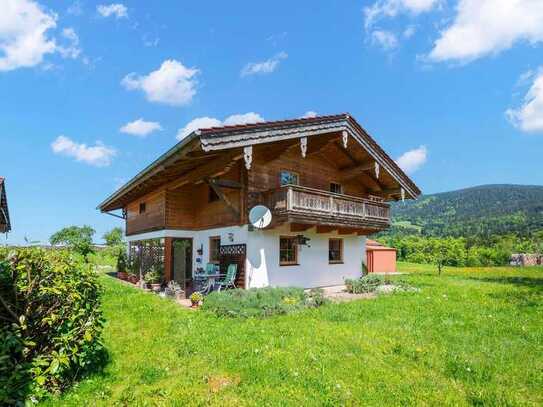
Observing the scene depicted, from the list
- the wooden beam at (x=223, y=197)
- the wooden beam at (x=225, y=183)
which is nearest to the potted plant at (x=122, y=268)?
the wooden beam at (x=223, y=197)

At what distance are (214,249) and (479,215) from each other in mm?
169969

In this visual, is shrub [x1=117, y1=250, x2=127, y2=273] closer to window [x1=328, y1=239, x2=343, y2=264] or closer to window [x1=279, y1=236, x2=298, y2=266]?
window [x1=279, y1=236, x2=298, y2=266]

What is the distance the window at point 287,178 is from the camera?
14.0 metres

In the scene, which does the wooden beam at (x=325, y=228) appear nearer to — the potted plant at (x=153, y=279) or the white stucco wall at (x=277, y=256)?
Result: the white stucco wall at (x=277, y=256)

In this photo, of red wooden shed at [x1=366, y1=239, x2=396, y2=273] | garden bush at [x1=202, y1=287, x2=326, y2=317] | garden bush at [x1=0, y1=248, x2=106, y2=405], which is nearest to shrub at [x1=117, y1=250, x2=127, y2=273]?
garden bush at [x1=202, y1=287, x2=326, y2=317]

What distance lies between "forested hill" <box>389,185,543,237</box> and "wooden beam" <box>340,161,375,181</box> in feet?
333

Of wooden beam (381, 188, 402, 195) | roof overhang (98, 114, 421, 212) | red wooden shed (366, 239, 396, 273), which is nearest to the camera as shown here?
roof overhang (98, 114, 421, 212)

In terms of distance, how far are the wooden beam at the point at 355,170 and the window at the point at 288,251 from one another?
4875mm

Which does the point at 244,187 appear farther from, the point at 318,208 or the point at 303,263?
the point at 303,263

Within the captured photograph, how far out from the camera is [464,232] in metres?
116

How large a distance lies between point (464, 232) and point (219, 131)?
408ft

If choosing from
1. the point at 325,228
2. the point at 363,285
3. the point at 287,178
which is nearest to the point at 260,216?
the point at 287,178

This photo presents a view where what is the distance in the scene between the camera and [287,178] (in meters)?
14.2

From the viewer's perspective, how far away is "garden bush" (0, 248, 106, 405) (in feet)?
13.1
